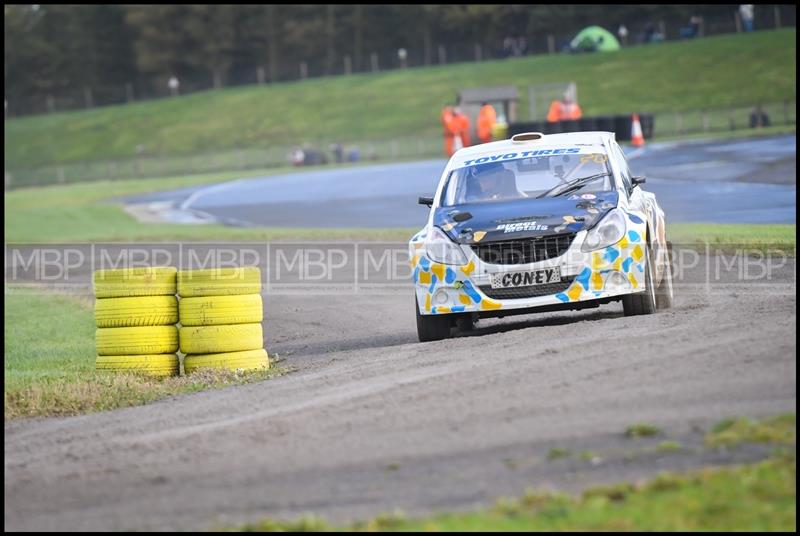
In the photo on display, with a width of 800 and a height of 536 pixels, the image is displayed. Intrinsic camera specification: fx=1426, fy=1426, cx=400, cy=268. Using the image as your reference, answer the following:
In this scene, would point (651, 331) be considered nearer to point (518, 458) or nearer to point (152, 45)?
point (518, 458)

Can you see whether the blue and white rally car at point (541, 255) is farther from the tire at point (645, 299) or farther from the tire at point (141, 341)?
the tire at point (141, 341)

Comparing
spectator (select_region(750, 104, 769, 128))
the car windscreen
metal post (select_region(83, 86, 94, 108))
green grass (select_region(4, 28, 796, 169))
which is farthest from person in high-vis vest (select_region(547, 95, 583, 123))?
metal post (select_region(83, 86, 94, 108))

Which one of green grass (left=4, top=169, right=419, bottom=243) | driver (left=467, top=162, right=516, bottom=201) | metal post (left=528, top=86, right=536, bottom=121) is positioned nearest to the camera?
driver (left=467, top=162, right=516, bottom=201)

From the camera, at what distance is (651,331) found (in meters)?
10.4

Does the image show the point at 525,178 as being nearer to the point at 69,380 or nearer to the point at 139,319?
the point at 139,319

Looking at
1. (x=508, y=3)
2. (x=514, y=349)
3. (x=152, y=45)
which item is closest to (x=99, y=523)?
(x=514, y=349)

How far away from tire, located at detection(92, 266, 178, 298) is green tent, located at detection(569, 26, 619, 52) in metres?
77.5

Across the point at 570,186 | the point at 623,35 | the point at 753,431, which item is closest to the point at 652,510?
the point at 753,431

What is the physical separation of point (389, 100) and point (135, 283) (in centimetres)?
7640

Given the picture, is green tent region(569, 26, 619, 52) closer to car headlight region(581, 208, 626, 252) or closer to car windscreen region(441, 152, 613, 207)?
car windscreen region(441, 152, 613, 207)

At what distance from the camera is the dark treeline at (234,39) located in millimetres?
104312

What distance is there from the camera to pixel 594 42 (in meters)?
88.1

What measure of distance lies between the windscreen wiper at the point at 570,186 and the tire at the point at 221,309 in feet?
8.99

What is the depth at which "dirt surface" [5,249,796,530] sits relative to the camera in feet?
21.8
